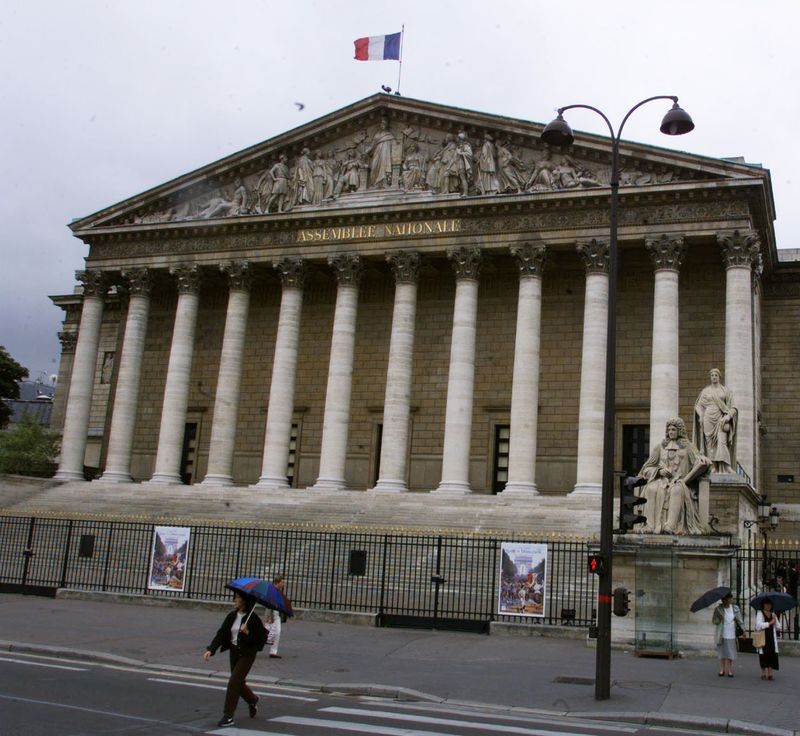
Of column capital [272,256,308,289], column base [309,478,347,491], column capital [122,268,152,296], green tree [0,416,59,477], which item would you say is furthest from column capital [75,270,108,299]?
column base [309,478,347,491]

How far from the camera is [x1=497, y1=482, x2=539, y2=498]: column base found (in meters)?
33.9

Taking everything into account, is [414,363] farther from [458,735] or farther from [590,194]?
[458,735]

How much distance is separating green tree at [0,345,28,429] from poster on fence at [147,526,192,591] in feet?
146

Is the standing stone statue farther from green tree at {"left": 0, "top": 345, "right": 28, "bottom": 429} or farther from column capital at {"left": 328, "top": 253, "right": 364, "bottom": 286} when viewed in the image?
green tree at {"left": 0, "top": 345, "right": 28, "bottom": 429}

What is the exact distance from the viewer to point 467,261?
36.9 meters

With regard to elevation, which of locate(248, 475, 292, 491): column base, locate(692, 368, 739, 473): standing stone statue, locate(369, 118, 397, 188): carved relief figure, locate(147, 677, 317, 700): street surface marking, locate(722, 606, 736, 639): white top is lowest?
locate(147, 677, 317, 700): street surface marking

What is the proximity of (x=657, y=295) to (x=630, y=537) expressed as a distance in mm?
16500

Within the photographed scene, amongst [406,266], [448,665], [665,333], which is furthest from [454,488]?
[448,665]

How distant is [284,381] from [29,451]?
58.2 ft

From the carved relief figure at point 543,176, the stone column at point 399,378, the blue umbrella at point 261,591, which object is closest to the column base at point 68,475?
the stone column at point 399,378

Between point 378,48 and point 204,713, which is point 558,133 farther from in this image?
point 378,48

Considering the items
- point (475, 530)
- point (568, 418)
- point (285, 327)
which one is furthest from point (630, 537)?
point (285, 327)

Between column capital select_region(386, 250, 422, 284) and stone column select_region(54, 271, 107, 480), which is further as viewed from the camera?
stone column select_region(54, 271, 107, 480)

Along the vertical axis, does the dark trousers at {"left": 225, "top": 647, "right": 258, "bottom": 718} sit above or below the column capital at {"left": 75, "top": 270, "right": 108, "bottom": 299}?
below
